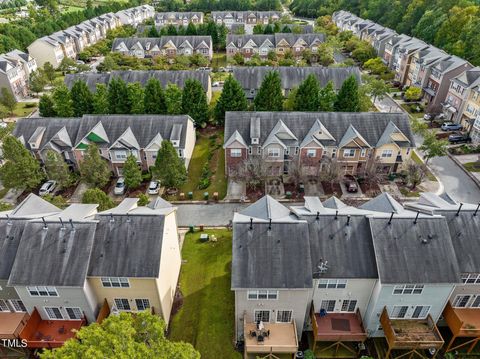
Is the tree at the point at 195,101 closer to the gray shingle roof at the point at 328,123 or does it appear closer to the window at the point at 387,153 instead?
the gray shingle roof at the point at 328,123

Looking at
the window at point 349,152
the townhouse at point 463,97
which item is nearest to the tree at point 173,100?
the window at point 349,152

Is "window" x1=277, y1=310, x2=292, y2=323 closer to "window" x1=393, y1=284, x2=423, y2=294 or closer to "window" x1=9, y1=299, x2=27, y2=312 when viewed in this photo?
"window" x1=393, y1=284, x2=423, y2=294

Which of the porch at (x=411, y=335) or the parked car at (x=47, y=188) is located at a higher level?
the porch at (x=411, y=335)

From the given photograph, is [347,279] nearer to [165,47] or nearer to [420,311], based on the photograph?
[420,311]

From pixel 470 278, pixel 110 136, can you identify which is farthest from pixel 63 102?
pixel 470 278

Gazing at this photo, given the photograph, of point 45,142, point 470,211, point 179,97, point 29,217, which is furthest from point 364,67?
point 29,217

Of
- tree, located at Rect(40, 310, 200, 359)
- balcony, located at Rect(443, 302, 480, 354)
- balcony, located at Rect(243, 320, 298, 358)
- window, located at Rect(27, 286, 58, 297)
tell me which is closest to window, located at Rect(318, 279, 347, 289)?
balcony, located at Rect(243, 320, 298, 358)

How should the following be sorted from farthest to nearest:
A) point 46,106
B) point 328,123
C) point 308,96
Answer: point 46,106 → point 308,96 → point 328,123
